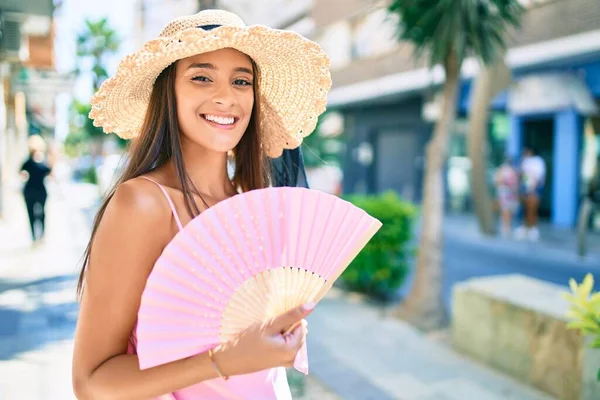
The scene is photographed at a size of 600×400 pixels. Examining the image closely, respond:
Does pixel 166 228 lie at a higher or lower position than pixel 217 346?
higher

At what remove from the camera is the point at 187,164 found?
1358 millimetres

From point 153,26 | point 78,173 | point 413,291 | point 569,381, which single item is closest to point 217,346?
point 569,381

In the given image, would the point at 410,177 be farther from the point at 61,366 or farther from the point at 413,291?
the point at 61,366

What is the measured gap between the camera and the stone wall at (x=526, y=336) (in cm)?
353

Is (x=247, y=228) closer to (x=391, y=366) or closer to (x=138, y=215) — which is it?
(x=138, y=215)

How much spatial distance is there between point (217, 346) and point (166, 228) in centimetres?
27

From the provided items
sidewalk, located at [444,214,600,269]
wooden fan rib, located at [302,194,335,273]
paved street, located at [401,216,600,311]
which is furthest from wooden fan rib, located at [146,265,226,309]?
sidewalk, located at [444,214,600,269]

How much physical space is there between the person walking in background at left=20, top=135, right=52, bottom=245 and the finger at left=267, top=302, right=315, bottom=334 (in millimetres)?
8740

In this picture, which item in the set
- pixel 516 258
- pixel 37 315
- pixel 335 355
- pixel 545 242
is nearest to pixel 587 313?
pixel 335 355

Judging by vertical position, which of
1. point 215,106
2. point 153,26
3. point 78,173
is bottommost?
point 78,173

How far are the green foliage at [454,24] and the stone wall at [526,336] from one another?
2257mm

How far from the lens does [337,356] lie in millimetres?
4535

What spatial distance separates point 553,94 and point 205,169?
1292 cm

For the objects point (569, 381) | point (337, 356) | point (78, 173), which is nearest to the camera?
point (569, 381)
